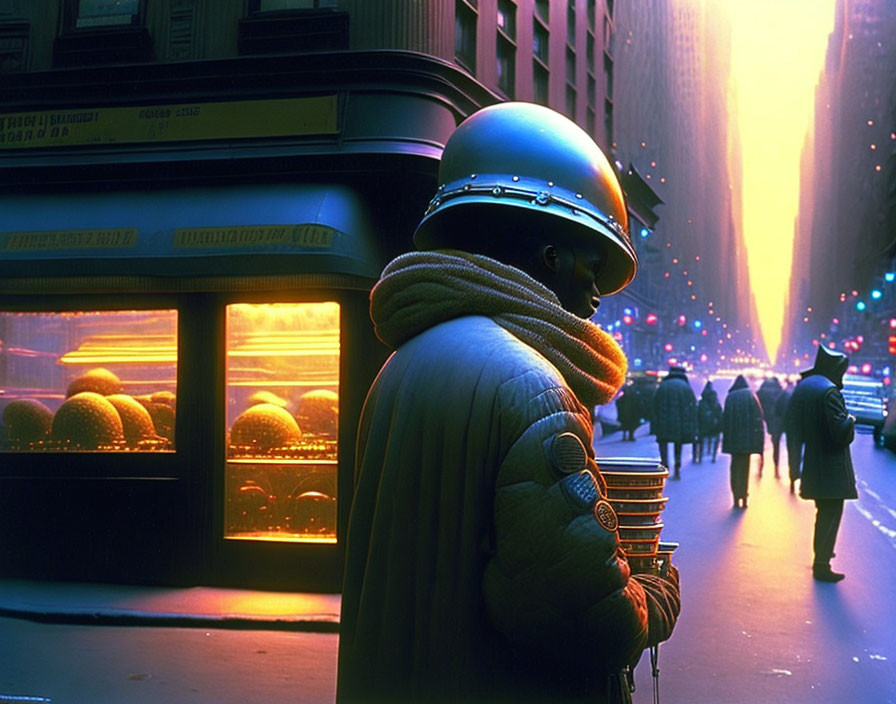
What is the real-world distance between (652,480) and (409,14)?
30.0ft

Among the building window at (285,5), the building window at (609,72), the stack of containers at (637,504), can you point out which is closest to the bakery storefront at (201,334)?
the building window at (285,5)

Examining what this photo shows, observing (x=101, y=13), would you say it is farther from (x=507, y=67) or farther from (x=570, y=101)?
(x=570, y=101)

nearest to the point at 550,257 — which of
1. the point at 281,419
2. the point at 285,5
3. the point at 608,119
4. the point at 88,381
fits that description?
the point at 281,419

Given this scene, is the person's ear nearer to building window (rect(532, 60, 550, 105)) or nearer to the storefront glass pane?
the storefront glass pane

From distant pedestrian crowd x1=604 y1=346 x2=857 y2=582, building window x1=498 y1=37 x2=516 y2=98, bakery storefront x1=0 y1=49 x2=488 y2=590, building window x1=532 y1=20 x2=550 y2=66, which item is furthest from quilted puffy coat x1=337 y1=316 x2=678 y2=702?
building window x1=532 y1=20 x2=550 y2=66

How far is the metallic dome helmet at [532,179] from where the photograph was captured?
86.6 inches

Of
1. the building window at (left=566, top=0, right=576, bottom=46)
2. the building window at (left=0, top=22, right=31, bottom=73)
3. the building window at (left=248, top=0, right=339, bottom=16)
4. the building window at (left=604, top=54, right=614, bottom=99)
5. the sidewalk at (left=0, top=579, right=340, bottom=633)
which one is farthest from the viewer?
the building window at (left=604, top=54, right=614, bottom=99)

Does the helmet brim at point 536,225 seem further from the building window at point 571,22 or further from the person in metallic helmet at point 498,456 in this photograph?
the building window at point 571,22

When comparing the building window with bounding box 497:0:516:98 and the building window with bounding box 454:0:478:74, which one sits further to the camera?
the building window with bounding box 497:0:516:98

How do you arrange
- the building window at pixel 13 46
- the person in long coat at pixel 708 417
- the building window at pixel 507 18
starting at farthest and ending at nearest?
the person in long coat at pixel 708 417 < the building window at pixel 507 18 < the building window at pixel 13 46

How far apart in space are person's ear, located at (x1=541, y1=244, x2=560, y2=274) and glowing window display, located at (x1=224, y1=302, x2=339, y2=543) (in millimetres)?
8470

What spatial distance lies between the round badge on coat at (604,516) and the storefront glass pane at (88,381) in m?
9.67

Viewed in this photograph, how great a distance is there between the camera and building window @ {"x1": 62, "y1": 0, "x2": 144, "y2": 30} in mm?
11500

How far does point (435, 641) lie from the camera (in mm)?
1925
